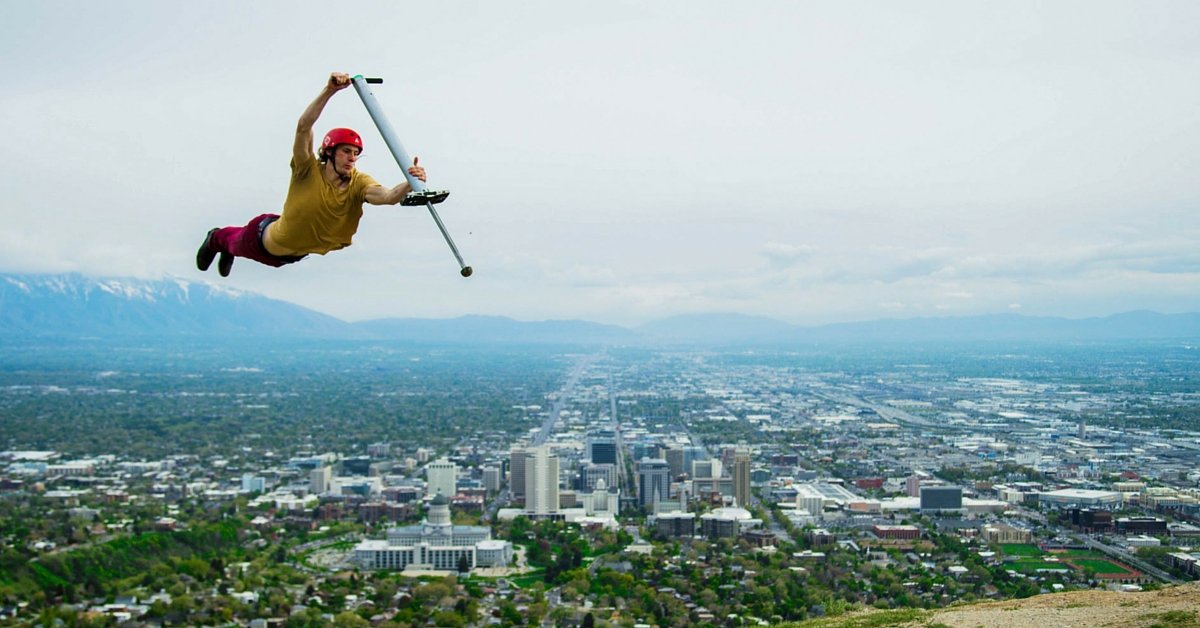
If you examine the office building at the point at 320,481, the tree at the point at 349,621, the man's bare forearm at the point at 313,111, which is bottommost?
the tree at the point at 349,621

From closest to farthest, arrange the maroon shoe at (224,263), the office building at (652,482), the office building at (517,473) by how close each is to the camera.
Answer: the maroon shoe at (224,263), the office building at (652,482), the office building at (517,473)

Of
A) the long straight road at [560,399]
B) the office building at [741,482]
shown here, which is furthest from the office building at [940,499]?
the long straight road at [560,399]

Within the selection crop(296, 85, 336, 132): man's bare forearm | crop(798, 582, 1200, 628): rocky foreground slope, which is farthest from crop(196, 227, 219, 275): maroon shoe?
crop(798, 582, 1200, 628): rocky foreground slope

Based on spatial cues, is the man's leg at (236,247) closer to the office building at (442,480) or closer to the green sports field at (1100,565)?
the green sports field at (1100,565)

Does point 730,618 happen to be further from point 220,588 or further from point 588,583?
point 220,588

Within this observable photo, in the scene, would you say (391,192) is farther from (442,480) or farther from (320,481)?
(320,481)

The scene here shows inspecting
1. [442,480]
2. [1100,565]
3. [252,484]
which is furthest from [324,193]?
[252,484]

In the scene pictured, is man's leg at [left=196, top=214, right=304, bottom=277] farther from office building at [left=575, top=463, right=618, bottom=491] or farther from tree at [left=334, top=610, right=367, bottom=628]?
office building at [left=575, top=463, right=618, bottom=491]

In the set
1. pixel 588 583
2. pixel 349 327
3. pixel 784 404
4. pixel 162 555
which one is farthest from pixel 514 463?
pixel 349 327
